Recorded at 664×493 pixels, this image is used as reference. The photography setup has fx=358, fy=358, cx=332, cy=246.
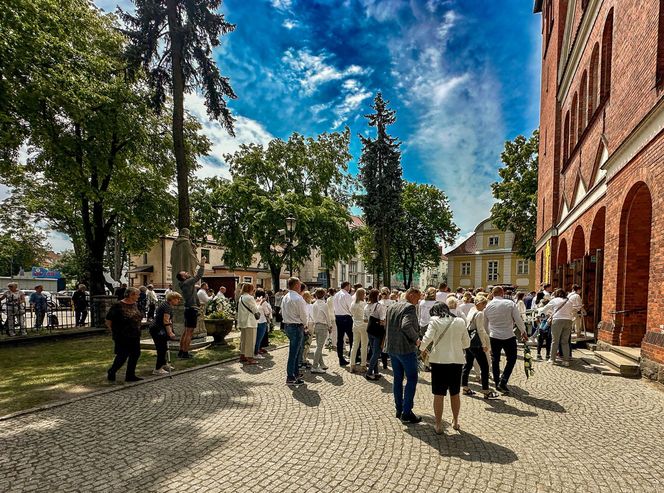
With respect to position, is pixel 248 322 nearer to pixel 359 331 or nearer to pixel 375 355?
pixel 359 331

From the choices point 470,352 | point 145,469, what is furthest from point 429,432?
point 145,469

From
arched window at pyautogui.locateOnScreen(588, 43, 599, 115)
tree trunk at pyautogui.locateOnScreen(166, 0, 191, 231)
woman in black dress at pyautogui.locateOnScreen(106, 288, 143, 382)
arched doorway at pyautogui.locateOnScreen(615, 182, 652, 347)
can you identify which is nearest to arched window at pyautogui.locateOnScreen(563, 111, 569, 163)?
arched window at pyautogui.locateOnScreen(588, 43, 599, 115)

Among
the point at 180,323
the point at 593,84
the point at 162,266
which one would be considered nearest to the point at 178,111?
the point at 180,323

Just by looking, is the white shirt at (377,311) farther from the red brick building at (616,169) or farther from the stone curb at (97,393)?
the red brick building at (616,169)

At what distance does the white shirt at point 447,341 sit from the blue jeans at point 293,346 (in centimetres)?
288

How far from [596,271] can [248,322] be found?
10.4 metres

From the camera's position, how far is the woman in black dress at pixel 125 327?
6.43 metres

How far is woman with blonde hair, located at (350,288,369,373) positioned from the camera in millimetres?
7953

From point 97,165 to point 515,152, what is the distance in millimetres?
27292

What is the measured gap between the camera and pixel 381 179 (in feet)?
99.1

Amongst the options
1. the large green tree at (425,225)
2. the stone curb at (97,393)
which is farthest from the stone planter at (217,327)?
the large green tree at (425,225)

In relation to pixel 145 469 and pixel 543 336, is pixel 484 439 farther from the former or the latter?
pixel 543 336

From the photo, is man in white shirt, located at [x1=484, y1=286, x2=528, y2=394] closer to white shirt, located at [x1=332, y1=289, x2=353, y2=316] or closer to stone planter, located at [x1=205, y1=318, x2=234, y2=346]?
white shirt, located at [x1=332, y1=289, x2=353, y2=316]

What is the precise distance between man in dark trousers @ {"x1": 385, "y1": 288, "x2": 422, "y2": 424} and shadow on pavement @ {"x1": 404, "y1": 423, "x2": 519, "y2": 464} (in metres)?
0.30
